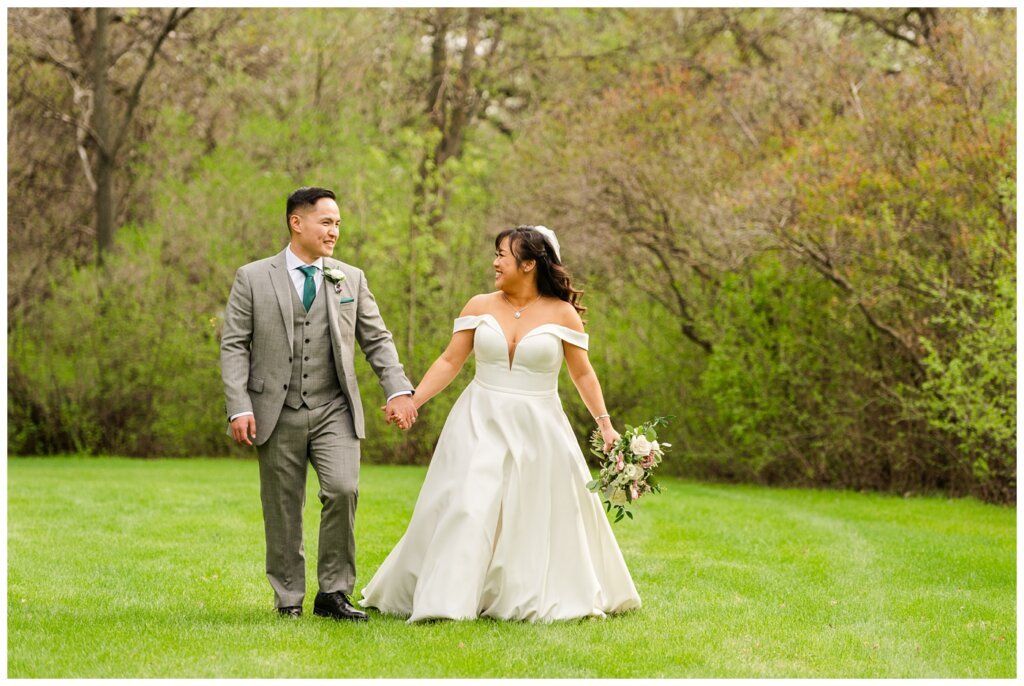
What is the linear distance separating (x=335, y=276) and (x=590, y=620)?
2.06 metres

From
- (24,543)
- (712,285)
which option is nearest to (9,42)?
(712,285)

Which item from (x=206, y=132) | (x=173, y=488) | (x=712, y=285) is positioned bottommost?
(x=173, y=488)

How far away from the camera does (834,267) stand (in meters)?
14.2

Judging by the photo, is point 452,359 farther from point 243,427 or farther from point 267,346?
point 243,427

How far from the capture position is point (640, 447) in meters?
6.36

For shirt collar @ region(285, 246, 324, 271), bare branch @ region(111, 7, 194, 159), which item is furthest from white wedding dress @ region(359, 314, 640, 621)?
bare branch @ region(111, 7, 194, 159)

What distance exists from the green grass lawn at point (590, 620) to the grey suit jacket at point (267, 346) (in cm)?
103

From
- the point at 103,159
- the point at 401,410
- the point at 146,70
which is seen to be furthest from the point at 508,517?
Answer: the point at 103,159

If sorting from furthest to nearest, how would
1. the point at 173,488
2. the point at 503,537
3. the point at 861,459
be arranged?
the point at 861,459
the point at 173,488
the point at 503,537

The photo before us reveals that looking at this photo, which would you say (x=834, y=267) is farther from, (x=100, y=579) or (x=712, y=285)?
(x=100, y=579)

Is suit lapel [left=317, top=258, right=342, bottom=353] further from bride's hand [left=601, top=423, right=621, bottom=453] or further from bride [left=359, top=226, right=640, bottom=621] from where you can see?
bride's hand [left=601, top=423, right=621, bottom=453]

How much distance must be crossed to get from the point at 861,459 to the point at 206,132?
1378 cm

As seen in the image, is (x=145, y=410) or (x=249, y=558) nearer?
(x=249, y=558)

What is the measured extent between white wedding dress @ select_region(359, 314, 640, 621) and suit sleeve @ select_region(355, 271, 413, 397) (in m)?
0.36
